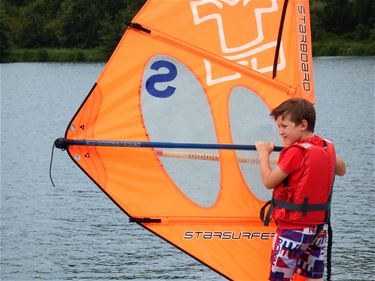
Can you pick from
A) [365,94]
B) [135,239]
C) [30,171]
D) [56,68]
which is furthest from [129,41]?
[56,68]

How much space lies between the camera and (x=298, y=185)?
4.61 metres

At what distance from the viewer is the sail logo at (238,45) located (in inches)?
214

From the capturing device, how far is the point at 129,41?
537cm

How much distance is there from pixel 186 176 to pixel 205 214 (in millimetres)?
281

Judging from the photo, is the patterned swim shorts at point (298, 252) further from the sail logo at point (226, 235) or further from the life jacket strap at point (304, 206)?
the sail logo at point (226, 235)

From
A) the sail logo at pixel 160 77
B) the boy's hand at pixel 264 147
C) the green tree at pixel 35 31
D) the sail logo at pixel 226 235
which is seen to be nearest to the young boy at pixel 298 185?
the boy's hand at pixel 264 147

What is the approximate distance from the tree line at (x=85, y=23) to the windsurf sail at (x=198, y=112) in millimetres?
60633

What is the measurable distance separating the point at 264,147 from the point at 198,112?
721 millimetres

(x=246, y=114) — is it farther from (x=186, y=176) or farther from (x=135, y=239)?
(x=135, y=239)

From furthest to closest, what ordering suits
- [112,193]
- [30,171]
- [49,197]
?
[30,171] → [49,197] → [112,193]

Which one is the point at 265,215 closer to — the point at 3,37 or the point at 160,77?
the point at 160,77

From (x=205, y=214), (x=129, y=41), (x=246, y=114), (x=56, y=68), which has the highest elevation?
(x=129, y=41)

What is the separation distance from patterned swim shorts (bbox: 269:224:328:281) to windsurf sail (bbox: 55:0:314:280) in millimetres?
555

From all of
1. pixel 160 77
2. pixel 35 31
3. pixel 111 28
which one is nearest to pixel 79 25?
pixel 35 31
